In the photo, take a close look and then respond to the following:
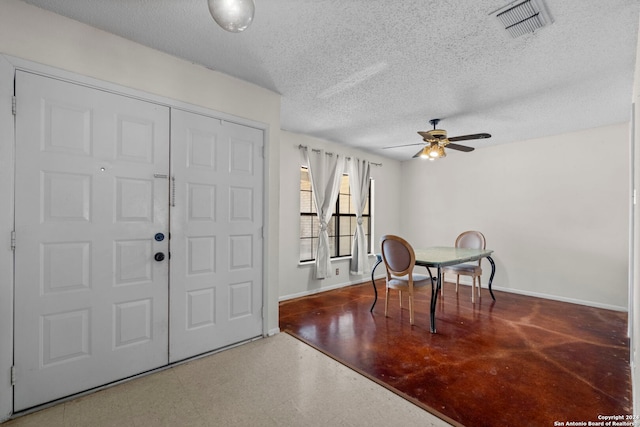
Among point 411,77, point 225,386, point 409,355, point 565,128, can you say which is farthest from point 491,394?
point 565,128

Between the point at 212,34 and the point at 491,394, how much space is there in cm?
321

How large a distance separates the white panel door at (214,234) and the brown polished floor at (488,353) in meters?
0.80

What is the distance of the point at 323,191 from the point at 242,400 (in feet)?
10.5

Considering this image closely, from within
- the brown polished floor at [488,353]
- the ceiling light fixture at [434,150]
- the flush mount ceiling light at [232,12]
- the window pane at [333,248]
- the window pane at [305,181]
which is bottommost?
the brown polished floor at [488,353]

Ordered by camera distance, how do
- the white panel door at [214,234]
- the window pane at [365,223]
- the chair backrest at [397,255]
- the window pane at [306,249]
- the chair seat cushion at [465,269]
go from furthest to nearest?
the window pane at [365,223]
the window pane at [306,249]
the chair seat cushion at [465,269]
the chair backrest at [397,255]
the white panel door at [214,234]

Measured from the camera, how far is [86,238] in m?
1.92

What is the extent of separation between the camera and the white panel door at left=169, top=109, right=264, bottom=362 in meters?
2.32

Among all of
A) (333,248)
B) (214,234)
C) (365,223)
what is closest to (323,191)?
(333,248)

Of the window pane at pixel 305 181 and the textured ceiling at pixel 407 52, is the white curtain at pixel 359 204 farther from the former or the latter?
the textured ceiling at pixel 407 52

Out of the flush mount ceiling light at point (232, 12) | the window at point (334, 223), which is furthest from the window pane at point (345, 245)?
the flush mount ceiling light at point (232, 12)

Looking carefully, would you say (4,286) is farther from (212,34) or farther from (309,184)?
(309,184)

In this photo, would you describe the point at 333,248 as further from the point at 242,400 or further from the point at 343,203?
the point at 242,400

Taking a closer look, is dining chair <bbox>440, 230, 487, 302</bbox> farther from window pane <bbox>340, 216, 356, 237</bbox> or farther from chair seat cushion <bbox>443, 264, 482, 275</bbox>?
window pane <bbox>340, 216, 356, 237</bbox>

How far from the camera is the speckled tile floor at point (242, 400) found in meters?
1.68
